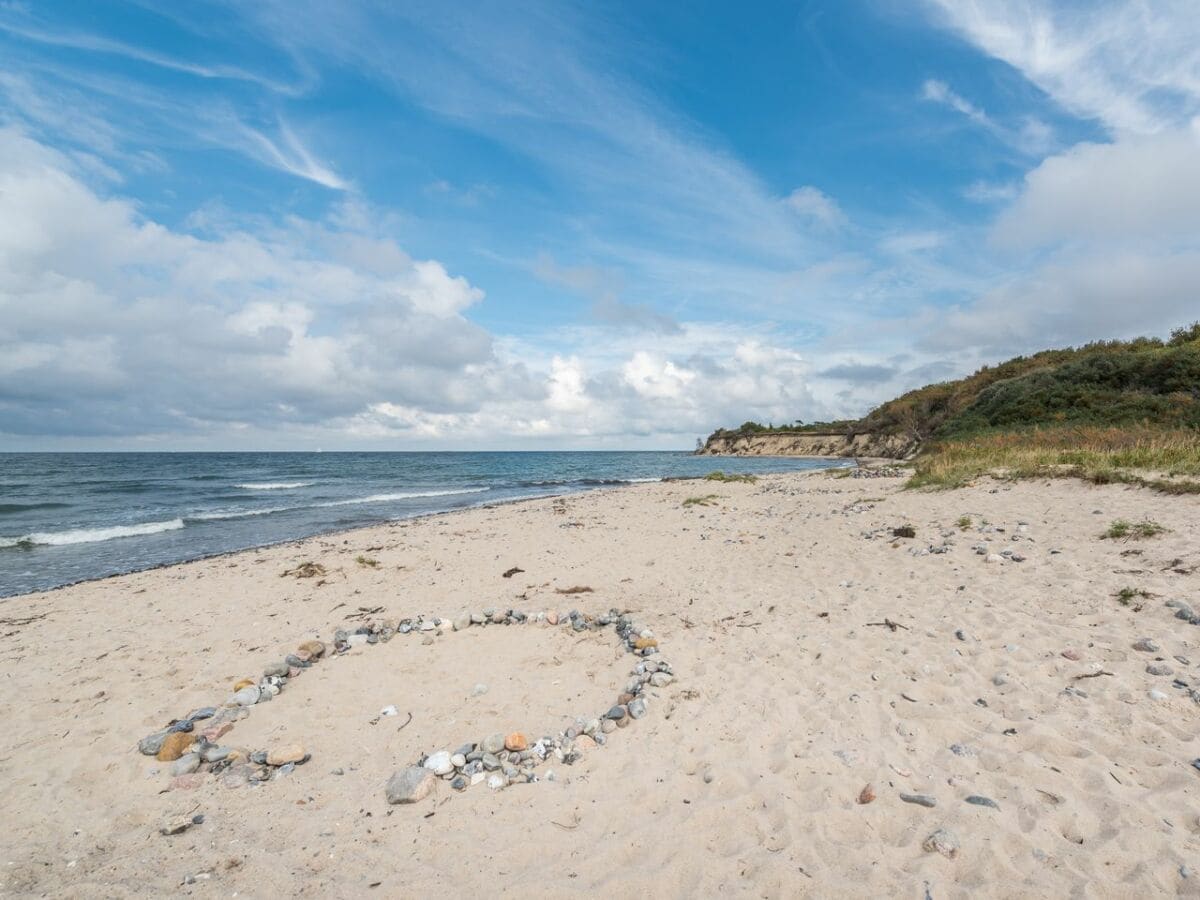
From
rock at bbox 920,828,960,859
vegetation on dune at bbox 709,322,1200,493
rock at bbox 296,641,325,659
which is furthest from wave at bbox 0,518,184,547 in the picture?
vegetation on dune at bbox 709,322,1200,493

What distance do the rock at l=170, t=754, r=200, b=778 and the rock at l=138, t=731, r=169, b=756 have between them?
43cm

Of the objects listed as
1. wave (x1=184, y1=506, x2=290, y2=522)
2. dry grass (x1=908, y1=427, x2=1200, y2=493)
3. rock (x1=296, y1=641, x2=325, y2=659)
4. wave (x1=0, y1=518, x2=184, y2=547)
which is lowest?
wave (x1=0, y1=518, x2=184, y2=547)

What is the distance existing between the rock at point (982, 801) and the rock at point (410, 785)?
158 inches

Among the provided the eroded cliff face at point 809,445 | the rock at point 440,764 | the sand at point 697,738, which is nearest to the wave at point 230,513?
the sand at point 697,738

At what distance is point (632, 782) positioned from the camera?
14.5ft

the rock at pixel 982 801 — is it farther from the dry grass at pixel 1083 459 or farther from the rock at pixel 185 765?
the dry grass at pixel 1083 459

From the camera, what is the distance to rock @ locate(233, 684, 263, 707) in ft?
20.3

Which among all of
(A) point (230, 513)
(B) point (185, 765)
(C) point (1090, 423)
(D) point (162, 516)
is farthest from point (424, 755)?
(C) point (1090, 423)

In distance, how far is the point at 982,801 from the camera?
3.73 meters

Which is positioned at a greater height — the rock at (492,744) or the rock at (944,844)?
the rock at (944,844)

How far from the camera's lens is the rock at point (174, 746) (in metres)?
5.23

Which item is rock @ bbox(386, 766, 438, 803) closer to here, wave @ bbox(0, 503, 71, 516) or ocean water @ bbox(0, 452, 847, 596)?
ocean water @ bbox(0, 452, 847, 596)

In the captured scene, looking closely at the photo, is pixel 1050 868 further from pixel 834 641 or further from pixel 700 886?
pixel 834 641

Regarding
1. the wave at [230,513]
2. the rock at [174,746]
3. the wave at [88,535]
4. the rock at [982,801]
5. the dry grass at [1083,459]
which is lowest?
the wave at [88,535]
